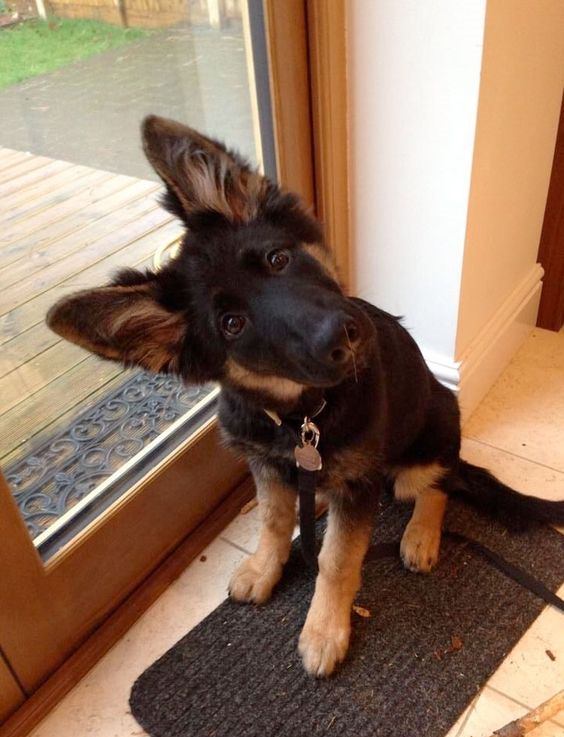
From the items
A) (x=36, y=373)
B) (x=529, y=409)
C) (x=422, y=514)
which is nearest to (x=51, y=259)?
(x=36, y=373)

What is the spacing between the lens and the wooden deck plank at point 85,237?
1.68 metres

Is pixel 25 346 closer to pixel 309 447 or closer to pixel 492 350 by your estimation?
pixel 309 447

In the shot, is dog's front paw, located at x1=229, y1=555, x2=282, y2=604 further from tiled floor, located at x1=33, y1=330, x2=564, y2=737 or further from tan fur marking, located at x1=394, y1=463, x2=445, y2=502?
tan fur marking, located at x1=394, y1=463, x2=445, y2=502

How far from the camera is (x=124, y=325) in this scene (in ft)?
4.05

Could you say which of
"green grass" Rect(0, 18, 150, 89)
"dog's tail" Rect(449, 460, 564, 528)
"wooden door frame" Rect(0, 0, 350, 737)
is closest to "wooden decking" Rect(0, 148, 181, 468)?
"green grass" Rect(0, 18, 150, 89)

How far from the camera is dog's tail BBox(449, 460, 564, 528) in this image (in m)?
2.00

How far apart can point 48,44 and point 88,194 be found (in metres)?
0.39

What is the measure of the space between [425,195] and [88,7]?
100cm

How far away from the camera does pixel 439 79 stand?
182 cm

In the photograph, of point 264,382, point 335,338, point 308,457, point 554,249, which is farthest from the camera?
point 554,249

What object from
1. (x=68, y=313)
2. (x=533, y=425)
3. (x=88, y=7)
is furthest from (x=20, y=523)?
(x=533, y=425)

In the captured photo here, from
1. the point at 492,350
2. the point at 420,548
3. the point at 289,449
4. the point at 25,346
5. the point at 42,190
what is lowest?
the point at 420,548

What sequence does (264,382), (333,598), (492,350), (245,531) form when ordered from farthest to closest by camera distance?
(492,350) → (245,531) → (333,598) → (264,382)

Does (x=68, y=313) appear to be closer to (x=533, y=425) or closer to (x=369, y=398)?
(x=369, y=398)
